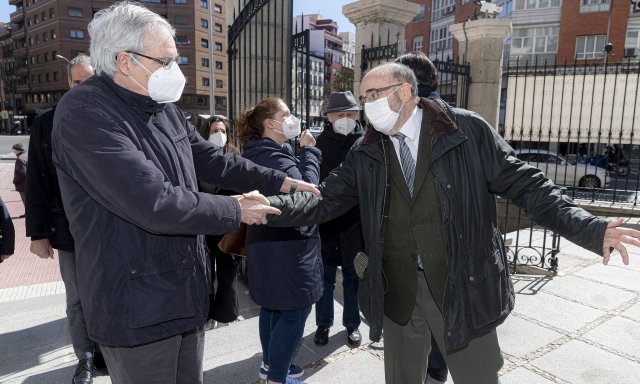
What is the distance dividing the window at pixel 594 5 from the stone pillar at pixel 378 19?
28581 millimetres

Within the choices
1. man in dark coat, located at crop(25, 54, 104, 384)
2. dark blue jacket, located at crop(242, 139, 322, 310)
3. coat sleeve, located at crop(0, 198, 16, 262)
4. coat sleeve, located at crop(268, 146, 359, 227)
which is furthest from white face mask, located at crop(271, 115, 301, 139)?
coat sleeve, located at crop(0, 198, 16, 262)

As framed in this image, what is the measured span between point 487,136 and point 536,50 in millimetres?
32988

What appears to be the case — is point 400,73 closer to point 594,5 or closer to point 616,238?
point 616,238

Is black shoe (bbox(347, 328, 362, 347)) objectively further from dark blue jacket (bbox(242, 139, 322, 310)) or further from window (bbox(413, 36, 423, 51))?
window (bbox(413, 36, 423, 51))

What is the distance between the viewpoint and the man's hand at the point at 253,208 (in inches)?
81.2

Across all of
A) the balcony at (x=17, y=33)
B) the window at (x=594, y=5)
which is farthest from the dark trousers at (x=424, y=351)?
the balcony at (x=17, y=33)

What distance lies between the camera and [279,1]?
5.38 metres

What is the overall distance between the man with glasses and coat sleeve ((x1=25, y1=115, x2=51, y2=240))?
5.67 feet

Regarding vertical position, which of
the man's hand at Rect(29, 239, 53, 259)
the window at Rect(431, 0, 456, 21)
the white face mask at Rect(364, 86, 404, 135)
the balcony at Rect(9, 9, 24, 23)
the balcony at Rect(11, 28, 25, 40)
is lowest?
the man's hand at Rect(29, 239, 53, 259)

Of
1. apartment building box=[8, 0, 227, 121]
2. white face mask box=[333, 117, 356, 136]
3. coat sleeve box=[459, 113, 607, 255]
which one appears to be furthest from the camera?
apartment building box=[8, 0, 227, 121]

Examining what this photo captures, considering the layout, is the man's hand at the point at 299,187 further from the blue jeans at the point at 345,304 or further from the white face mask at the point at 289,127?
the blue jeans at the point at 345,304

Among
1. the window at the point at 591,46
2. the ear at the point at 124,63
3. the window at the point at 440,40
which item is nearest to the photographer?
the ear at the point at 124,63

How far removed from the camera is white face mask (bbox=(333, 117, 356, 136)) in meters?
3.89

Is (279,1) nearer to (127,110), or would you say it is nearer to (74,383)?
(127,110)
